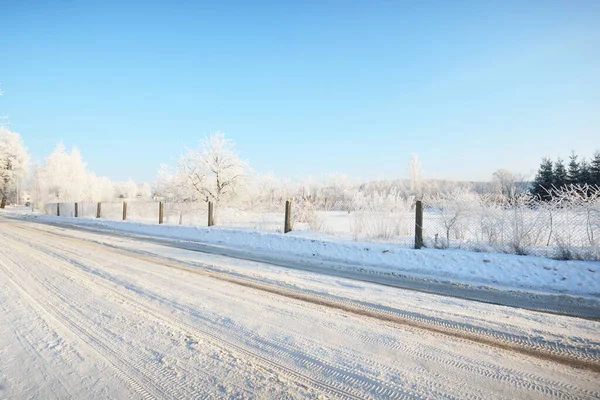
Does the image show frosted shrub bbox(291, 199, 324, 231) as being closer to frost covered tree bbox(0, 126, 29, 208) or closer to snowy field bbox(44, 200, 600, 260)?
snowy field bbox(44, 200, 600, 260)

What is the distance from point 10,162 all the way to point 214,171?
Answer: 46.1 metres

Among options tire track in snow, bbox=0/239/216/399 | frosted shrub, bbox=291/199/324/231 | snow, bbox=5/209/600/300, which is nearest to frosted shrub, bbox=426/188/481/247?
snow, bbox=5/209/600/300

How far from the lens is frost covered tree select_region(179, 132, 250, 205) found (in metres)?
24.0

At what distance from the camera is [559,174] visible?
119 ft

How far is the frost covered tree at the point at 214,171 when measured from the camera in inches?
946

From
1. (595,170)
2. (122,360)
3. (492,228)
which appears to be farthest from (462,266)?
(595,170)

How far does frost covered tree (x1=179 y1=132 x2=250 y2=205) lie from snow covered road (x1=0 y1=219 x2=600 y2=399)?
19.3 metres

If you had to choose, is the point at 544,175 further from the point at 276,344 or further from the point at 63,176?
the point at 63,176

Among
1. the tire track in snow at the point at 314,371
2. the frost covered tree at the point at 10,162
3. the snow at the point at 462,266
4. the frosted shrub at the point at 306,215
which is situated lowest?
the snow at the point at 462,266

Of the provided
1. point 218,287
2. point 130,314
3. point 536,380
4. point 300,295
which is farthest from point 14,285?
point 536,380

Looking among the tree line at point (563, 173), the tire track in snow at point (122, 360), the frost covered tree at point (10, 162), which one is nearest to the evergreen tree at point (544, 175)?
the tree line at point (563, 173)

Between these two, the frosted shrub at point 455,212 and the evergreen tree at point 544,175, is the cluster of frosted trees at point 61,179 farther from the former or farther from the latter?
the evergreen tree at point 544,175

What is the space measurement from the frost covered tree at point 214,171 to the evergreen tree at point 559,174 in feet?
123

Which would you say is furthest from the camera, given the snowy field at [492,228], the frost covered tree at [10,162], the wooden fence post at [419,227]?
the frost covered tree at [10,162]
